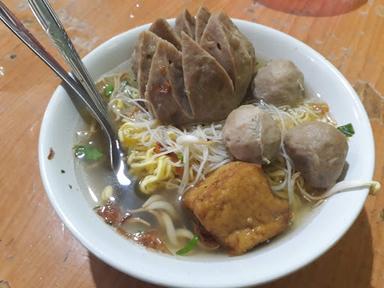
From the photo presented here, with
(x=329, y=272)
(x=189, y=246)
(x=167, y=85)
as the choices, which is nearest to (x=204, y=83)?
(x=167, y=85)

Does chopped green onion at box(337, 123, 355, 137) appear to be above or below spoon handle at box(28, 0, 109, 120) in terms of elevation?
below

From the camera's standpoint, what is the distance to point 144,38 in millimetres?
1299

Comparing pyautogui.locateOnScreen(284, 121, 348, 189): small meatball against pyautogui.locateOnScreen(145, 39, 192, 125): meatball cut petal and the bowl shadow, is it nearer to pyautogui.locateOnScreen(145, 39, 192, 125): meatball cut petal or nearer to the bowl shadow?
the bowl shadow

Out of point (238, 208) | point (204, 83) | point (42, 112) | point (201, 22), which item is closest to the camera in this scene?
point (238, 208)

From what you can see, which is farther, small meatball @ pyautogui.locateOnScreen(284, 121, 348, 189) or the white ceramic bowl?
Result: small meatball @ pyautogui.locateOnScreen(284, 121, 348, 189)

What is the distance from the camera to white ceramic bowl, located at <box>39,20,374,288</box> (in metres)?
0.96

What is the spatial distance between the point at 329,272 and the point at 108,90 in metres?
0.88

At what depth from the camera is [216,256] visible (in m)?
1.10

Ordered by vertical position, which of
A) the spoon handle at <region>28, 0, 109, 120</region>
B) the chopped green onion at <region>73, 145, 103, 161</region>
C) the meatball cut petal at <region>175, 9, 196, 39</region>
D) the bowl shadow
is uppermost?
the spoon handle at <region>28, 0, 109, 120</region>

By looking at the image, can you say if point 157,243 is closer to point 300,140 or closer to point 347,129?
point 300,140

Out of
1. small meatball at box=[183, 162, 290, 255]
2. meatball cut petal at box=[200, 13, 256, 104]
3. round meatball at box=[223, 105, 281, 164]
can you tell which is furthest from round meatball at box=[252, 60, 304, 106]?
small meatball at box=[183, 162, 290, 255]

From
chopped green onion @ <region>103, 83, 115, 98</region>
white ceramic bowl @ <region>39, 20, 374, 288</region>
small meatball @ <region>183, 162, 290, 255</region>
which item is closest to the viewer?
white ceramic bowl @ <region>39, 20, 374, 288</region>

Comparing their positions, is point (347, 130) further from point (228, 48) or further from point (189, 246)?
point (189, 246)

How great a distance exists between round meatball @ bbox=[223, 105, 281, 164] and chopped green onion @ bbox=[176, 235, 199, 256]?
25 cm
